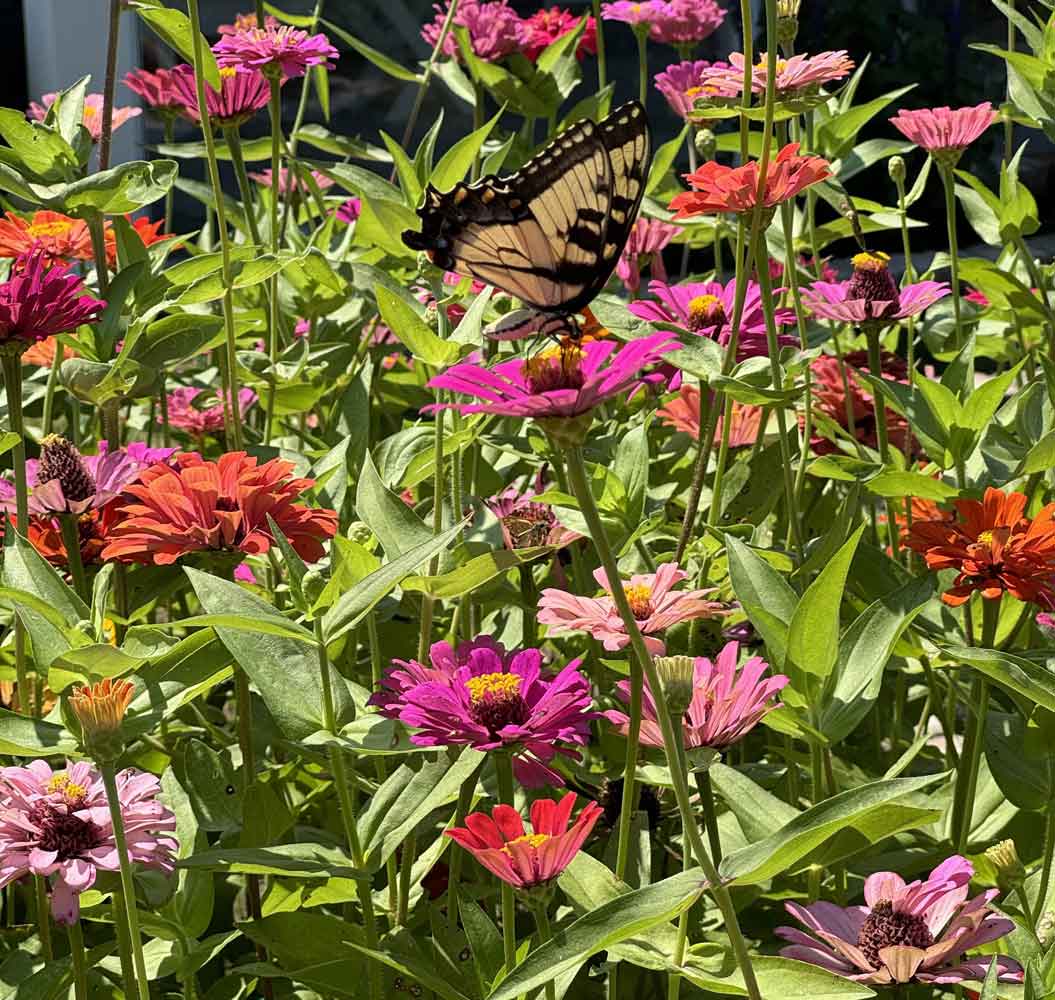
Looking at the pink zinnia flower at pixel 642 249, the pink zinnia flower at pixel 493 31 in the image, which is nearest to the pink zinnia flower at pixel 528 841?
the pink zinnia flower at pixel 642 249

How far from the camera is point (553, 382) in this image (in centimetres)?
54

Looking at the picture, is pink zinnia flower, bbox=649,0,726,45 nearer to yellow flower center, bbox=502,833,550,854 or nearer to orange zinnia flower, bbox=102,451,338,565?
orange zinnia flower, bbox=102,451,338,565

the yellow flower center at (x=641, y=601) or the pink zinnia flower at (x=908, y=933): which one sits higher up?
the yellow flower center at (x=641, y=601)

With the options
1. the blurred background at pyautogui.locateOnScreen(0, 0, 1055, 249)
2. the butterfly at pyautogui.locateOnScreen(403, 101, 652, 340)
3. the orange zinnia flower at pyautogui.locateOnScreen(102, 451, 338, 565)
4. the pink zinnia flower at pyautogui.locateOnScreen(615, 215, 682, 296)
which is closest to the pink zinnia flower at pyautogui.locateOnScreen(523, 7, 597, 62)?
the pink zinnia flower at pyautogui.locateOnScreen(615, 215, 682, 296)

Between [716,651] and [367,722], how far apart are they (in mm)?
332

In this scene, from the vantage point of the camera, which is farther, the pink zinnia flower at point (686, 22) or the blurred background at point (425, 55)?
the blurred background at point (425, 55)

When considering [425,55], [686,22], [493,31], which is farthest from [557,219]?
[425,55]

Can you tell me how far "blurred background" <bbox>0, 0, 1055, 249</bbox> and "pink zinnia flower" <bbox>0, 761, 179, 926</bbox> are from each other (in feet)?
7.64

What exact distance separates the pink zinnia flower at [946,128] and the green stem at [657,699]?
758 millimetres

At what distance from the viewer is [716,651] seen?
1.01 m

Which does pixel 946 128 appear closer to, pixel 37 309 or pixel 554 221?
pixel 554 221

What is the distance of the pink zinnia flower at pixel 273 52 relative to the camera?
1.11 metres

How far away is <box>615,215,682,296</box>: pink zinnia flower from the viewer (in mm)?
1362

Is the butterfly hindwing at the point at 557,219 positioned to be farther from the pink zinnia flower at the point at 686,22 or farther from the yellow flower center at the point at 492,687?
the pink zinnia flower at the point at 686,22
